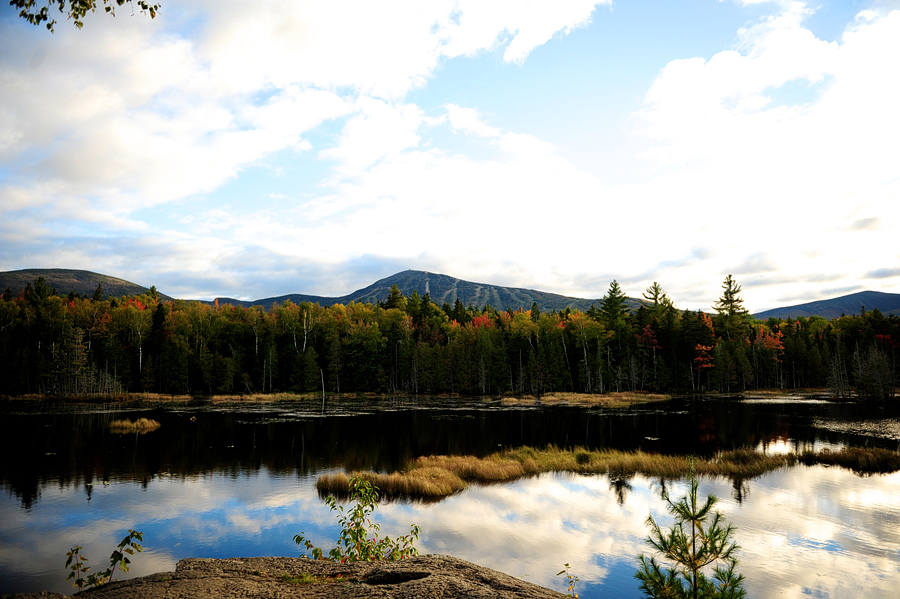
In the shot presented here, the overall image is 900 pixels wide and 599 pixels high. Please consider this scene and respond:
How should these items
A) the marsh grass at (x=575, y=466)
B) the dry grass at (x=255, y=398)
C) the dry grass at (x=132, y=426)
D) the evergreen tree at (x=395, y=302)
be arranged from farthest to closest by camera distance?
the evergreen tree at (x=395, y=302) → the dry grass at (x=255, y=398) → the dry grass at (x=132, y=426) → the marsh grass at (x=575, y=466)

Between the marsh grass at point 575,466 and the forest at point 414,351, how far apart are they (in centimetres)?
5835

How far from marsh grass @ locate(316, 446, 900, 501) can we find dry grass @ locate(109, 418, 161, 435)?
26.2m

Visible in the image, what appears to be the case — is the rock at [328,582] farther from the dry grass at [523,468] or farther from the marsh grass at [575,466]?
the marsh grass at [575,466]

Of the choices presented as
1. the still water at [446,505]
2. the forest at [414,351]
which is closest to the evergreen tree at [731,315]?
the forest at [414,351]

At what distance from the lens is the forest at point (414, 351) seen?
86.4 metres

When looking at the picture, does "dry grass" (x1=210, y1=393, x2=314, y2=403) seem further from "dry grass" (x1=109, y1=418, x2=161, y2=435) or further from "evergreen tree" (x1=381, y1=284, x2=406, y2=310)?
"evergreen tree" (x1=381, y1=284, x2=406, y2=310)

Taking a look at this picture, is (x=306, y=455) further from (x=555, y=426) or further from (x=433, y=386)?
(x=433, y=386)

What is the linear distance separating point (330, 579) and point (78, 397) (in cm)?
8184

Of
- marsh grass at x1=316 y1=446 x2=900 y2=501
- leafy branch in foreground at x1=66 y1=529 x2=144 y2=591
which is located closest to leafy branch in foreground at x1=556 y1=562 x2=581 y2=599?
leafy branch in foreground at x1=66 y1=529 x2=144 y2=591

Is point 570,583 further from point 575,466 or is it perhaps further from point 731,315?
point 731,315

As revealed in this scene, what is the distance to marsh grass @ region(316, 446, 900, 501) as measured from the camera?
952 inches

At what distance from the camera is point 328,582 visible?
9.91 meters

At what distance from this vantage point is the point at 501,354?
9412 cm

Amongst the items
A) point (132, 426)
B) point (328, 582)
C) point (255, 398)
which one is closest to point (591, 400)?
point (255, 398)
